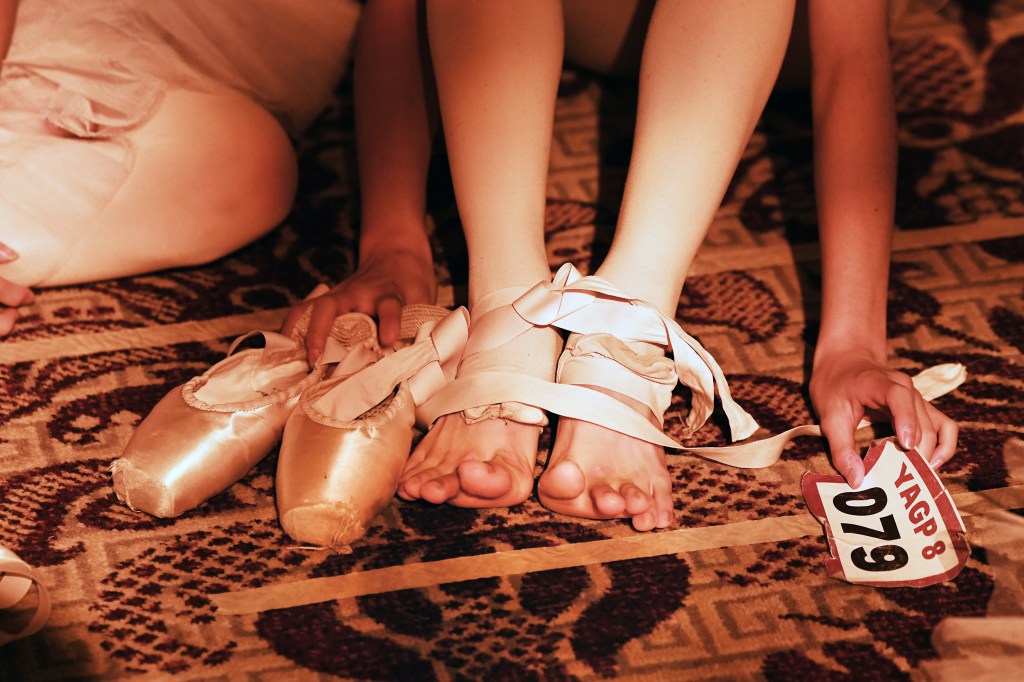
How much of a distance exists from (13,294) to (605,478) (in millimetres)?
578

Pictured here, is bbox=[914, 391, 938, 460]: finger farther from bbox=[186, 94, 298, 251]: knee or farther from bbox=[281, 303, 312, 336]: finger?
bbox=[186, 94, 298, 251]: knee

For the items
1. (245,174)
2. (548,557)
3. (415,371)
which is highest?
(245,174)

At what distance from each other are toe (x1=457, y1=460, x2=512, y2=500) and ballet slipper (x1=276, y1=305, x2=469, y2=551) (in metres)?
0.06

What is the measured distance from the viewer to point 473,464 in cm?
73

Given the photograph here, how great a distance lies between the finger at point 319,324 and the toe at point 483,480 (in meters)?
0.18

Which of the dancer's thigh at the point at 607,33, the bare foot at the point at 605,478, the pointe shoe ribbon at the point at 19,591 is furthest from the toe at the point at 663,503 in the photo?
the dancer's thigh at the point at 607,33

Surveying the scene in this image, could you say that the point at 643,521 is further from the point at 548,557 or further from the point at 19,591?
the point at 19,591

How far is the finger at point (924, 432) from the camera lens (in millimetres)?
786

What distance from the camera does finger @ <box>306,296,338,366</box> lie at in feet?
2.78

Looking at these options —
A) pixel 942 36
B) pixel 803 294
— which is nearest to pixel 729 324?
pixel 803 294

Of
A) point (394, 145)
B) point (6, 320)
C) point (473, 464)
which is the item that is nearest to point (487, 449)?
point (473, 464)

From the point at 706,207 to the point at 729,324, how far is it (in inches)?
6.9

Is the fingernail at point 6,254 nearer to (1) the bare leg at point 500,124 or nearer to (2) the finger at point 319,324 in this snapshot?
(2) the finger at point 319,324

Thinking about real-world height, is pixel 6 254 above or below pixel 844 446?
above
